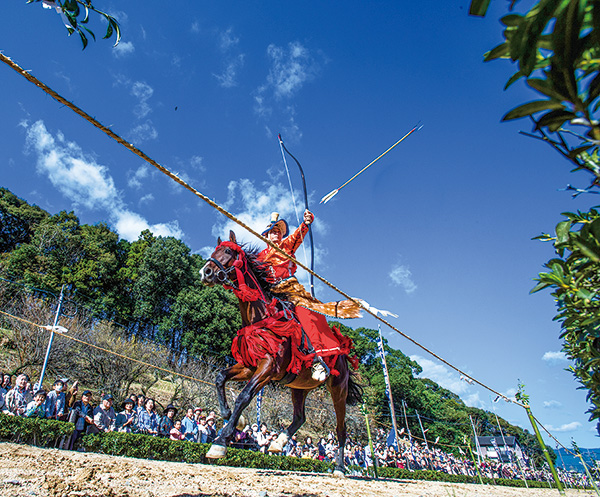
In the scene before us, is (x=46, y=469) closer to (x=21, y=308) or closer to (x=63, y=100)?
(x=63, y=100)

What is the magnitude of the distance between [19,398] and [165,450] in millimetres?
3118

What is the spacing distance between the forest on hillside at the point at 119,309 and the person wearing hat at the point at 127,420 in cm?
834

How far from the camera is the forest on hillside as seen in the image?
16.8m

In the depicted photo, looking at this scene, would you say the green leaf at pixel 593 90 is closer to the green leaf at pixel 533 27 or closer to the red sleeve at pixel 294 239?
the green leaf at pixel 533 27

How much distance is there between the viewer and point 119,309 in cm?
2553

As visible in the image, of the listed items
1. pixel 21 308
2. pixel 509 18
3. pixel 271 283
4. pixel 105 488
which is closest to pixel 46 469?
pixel 105 488

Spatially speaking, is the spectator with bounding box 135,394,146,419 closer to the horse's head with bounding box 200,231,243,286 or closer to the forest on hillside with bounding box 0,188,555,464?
the horse's head with bounding box 200,231,243,286

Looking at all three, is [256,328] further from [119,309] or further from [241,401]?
[119,309]

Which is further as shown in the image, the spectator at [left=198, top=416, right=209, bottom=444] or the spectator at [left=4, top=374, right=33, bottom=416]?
the spectator at [left=198, top=416, right=209, bottom=444]

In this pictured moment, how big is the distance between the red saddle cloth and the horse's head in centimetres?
81

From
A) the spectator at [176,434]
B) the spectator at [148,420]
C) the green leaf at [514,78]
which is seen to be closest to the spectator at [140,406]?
the spectator at [148,420]

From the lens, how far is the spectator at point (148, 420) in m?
8.05

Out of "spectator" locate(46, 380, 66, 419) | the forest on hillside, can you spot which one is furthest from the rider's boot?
the forest on hillside

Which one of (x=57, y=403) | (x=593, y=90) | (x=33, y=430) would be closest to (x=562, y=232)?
(x=593, y=90)
